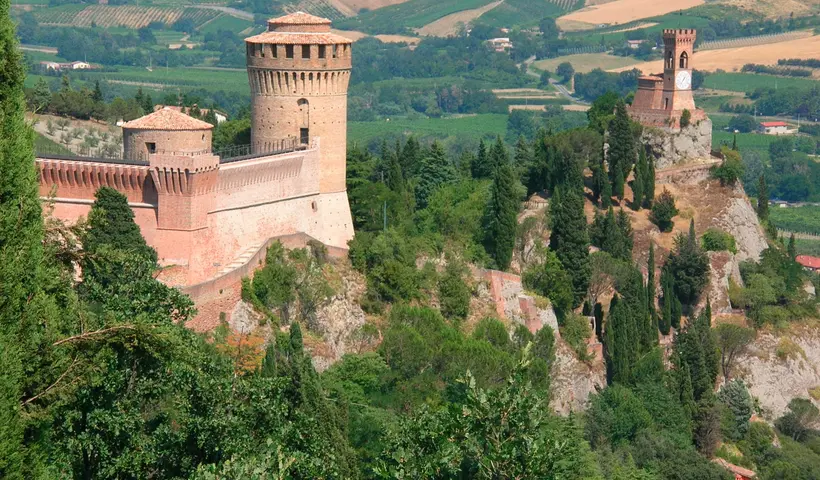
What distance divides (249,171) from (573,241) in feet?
56.4

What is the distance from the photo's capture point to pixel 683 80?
77.6 metres

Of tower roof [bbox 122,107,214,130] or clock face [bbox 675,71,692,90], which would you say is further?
clock face [bbox 675,71,692,90]

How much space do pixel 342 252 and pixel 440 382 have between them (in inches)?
221

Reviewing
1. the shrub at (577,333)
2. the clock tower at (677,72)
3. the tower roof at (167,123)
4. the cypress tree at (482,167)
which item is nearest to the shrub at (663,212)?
the clock tower at (677,72)

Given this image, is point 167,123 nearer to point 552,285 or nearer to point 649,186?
point 552,285

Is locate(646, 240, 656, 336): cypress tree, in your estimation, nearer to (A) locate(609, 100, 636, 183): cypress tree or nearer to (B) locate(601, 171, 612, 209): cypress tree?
(B) locate(601, 171, 612, 209): cypress tree

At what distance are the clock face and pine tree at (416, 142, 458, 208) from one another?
15030 millimetres

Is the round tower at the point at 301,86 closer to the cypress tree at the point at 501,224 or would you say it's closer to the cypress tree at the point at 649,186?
the cypress tree at the point at 501,224

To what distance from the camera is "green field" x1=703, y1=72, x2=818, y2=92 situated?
184 m

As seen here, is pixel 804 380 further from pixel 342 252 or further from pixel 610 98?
pixel 342 252

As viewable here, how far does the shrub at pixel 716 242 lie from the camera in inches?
2795

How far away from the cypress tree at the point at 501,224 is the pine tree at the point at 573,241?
1.81 metres

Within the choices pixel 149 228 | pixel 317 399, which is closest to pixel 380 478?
pixel 317 399

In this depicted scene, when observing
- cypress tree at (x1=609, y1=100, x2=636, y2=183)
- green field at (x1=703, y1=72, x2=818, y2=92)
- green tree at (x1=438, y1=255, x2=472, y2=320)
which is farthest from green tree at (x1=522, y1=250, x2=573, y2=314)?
green field at (x1=703, y1=72, x2=818, y2=92)
